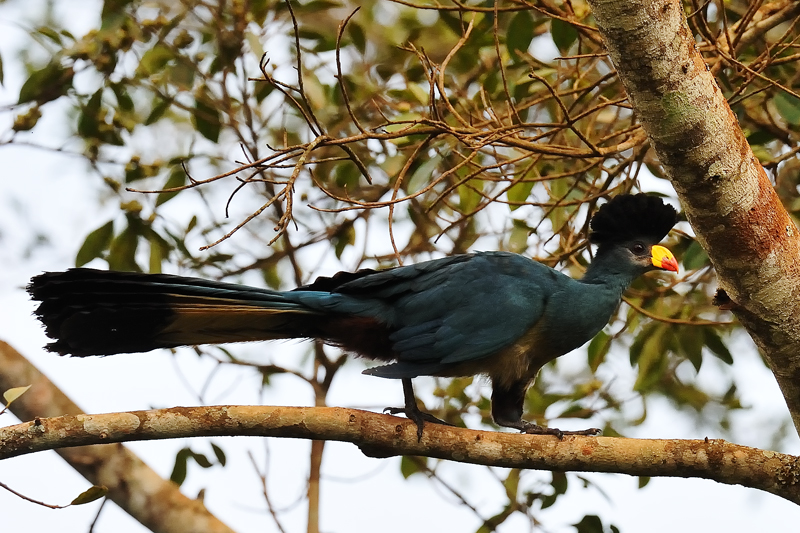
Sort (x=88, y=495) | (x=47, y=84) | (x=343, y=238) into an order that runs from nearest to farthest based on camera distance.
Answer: (x=88, y=495) < (x=47, y=84) < (x=343, y=238)

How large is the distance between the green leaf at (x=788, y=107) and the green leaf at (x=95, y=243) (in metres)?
2.80

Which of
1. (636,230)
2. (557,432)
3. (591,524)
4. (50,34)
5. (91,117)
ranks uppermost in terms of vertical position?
(50,34)

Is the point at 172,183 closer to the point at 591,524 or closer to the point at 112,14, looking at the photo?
the point at 112,14

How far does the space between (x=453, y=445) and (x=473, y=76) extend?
7.93ft

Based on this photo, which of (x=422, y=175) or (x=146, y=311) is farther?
(x=422, y=175)

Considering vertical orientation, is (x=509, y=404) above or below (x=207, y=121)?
below

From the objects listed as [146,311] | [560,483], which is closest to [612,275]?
[560,483]

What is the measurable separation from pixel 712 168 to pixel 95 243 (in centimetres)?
267

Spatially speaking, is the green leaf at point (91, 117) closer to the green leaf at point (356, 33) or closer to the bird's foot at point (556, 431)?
the green leaf at point (356, 33)

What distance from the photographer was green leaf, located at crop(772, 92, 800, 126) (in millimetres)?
3199

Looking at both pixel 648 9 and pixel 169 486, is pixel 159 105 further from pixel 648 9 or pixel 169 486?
pixel 648 9

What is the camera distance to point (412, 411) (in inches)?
112

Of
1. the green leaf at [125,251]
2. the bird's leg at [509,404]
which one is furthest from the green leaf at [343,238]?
the bird's leg at [509,404]

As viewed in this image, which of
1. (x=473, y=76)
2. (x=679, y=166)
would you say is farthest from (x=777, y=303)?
(x=473, y=76)
